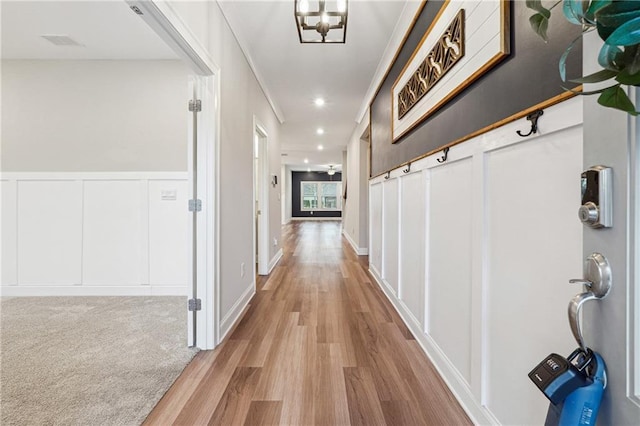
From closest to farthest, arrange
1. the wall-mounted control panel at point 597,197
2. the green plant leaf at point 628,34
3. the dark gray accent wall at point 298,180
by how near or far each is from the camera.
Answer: the green plant leaf at point 628,34, the wall-mounted control panel at point 597,197, the dark gray accent wall at point 298,180

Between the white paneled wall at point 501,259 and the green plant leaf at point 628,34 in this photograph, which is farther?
the white paneled wall at point 501,259

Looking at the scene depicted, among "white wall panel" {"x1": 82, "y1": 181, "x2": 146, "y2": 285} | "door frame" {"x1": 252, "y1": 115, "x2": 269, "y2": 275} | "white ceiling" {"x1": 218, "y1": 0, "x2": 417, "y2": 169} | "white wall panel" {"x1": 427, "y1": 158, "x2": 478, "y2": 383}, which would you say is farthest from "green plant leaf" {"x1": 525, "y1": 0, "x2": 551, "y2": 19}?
"door frame" {"x1": 252, "y1": 115, "x2": 269, "y2": 275}

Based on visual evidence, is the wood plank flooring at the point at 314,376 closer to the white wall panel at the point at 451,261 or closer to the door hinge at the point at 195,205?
the white wall panel at the point at 451,261

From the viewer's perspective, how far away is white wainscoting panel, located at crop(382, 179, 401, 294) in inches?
106

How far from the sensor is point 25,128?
3021mm

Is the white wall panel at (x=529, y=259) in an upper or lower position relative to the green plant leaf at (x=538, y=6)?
lower

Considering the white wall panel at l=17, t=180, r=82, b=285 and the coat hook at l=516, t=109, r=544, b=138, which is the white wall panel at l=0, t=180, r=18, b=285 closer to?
the white wall panel at l=17, t=180, r=82, b=285

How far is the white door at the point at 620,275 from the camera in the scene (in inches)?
19.0

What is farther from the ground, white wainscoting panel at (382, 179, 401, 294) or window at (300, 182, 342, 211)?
window at (300, 182, 342, 211)

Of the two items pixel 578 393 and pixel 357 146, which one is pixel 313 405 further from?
pixel 357 146

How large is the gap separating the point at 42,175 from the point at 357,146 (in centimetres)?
476

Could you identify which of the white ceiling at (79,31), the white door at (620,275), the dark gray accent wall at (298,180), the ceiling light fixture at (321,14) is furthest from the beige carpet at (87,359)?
the dark gray accent wall at (298,180)

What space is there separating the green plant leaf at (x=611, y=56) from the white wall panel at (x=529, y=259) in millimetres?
413

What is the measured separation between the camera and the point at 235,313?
8.03 feet
